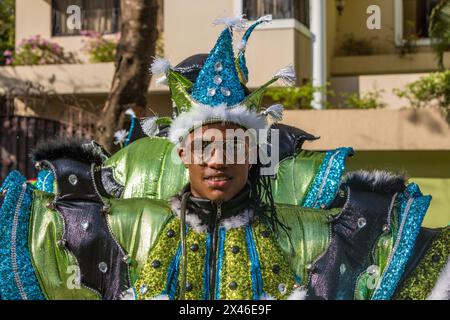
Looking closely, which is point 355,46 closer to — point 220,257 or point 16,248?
point 220,257

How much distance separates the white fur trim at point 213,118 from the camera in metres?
3.10

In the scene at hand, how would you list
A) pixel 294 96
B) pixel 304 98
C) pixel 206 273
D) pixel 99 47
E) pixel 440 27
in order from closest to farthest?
pixel 206 273 < pixel 440 27 < pixel 294 96 < pixel 304 98 < pixel 99 47

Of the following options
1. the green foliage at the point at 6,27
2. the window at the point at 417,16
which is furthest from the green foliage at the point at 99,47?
the window at the point at 417,16

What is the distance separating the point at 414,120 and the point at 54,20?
5585 millimetres

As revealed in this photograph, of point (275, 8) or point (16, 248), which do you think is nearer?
point (16, 248)

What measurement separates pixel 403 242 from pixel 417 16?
936 centimetres

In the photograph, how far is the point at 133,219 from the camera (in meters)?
3.19

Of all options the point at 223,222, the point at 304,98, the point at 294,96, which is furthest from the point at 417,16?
the point at 223,222

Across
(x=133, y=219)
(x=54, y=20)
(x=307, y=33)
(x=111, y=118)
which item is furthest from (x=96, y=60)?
(x=133, y=219)

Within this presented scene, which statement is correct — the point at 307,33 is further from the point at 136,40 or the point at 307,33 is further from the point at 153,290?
the point at 153,290

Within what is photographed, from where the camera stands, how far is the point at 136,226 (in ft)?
10.5

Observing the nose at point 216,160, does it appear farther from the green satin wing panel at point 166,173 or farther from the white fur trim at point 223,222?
the green satin wing panel at point 166,173

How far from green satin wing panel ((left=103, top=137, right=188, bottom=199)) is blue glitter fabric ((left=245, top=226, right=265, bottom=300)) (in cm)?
83

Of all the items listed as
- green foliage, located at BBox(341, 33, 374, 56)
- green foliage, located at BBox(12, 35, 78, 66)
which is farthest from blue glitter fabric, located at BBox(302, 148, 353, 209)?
green foliage, located at BBox(12, 35, 78, 66)
